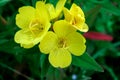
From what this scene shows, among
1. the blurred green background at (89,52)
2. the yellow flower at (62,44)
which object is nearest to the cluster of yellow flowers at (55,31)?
the yellow flower at (62,44)

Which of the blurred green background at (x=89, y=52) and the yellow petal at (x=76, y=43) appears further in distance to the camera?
the blurred green background at (x=89, y=52)

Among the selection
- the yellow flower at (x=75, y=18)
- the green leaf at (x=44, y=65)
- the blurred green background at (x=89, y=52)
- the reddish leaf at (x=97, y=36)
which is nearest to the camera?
the yellow flower at (x=75, y=18)

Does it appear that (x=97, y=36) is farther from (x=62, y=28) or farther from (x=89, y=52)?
(x=62, y=28)

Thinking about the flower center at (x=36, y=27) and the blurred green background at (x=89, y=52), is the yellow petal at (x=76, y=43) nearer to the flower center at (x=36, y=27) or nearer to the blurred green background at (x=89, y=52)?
the flower center at (x=36, y=27)

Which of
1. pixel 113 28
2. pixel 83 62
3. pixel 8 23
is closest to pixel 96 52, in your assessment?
pixel 113 28

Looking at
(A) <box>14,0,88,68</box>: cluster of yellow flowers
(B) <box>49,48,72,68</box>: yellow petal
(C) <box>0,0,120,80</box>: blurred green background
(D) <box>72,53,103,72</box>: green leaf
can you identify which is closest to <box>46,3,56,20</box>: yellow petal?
(A) <box>14,0,88,68</box>: cluster of yellow flowers

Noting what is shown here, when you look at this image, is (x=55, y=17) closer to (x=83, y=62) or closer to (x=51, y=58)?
(x=51, y=58)

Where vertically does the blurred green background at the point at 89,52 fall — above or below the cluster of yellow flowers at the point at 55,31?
below
